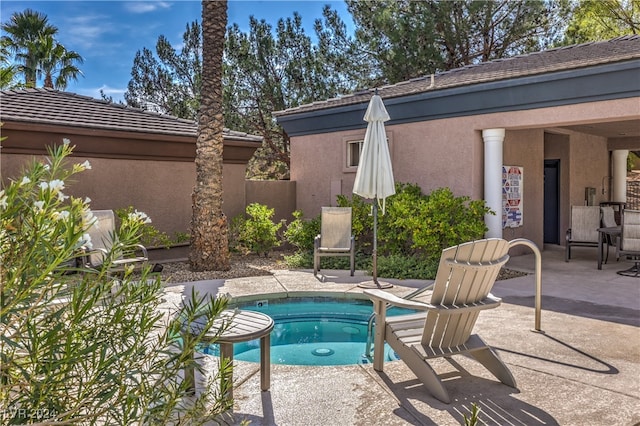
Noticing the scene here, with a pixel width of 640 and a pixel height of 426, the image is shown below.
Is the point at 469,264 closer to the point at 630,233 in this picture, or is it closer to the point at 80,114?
the point at 630,233

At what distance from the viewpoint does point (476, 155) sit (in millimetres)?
10758

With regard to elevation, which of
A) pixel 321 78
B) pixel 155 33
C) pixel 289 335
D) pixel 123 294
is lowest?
pixel 289 335

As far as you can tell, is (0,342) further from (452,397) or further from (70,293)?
(452,397)

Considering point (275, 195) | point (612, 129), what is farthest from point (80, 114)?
point (612, 129)

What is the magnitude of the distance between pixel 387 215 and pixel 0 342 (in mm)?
9782

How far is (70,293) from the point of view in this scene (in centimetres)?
160

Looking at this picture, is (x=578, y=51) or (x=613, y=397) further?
(x=578, y=51)

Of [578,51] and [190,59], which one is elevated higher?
[190,59]

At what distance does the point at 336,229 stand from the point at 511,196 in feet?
15.4

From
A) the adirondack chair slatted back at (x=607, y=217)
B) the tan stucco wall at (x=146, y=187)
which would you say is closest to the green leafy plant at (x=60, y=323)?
the tan stucco wall at (x=146, y=187)

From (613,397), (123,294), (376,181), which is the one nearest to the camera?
(123,294)

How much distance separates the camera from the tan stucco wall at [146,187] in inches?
410

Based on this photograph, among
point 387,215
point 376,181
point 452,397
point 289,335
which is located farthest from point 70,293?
point 387,215

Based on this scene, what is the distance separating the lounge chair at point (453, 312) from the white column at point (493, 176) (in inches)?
253
